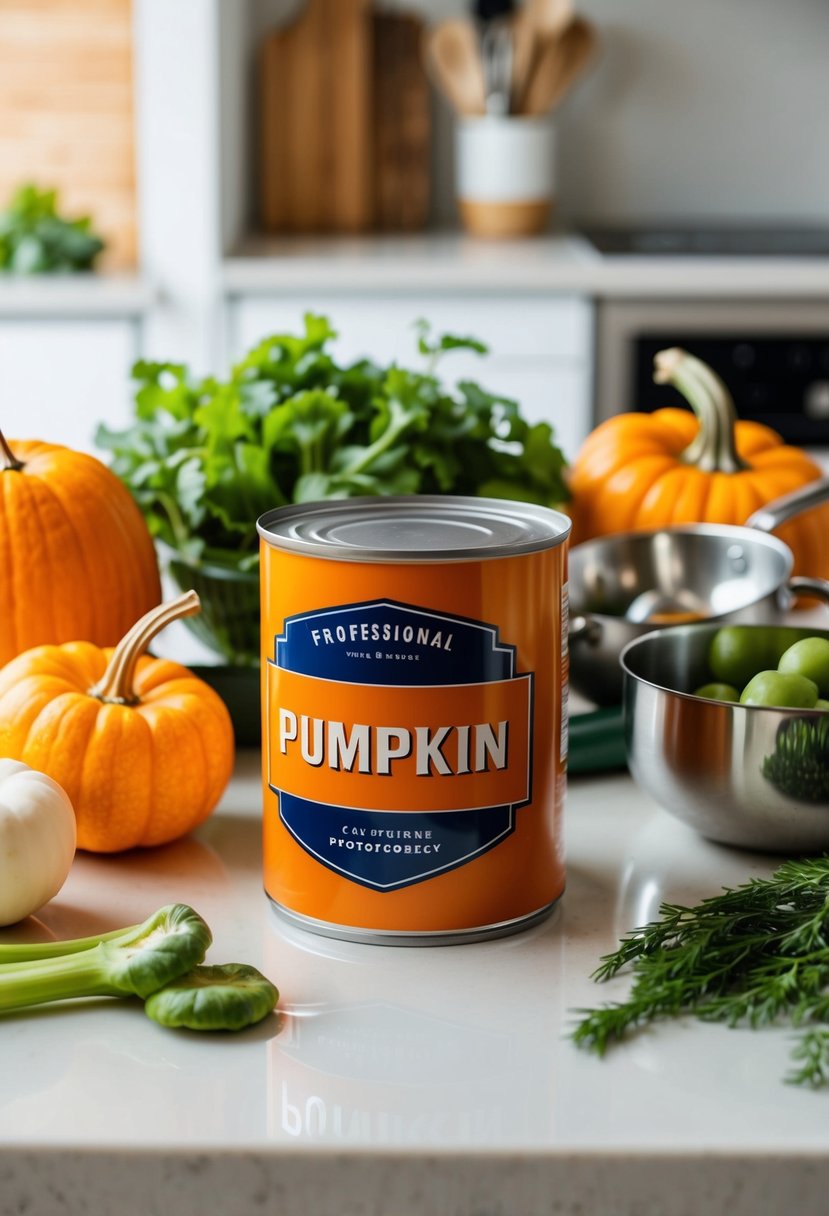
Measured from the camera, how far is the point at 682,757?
71 centimetres

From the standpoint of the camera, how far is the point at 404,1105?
0.51 m

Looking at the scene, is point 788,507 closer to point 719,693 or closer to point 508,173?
point 719,693

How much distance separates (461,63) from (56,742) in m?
2.71

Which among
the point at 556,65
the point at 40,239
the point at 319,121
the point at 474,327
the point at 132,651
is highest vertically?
the point at 556,65

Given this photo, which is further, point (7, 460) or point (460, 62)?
point (460, 62)

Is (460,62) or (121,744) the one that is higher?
(460,62)

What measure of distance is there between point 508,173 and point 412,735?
2.70m

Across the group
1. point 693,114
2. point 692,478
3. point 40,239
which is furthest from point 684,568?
point 693,114

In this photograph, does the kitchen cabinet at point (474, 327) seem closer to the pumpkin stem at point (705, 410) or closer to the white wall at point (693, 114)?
the white wall at point (693, 114)

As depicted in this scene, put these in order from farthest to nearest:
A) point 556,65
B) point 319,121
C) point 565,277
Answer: point 319,121 < point 556,65 < point 565,277

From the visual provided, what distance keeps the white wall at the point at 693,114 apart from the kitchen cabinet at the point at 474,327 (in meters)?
0.88

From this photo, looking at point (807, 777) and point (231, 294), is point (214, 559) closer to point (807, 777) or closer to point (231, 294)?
point (807, 777)

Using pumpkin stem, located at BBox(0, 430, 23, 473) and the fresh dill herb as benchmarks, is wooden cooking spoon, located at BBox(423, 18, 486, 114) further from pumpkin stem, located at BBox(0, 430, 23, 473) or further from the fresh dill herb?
the fresh dill herb

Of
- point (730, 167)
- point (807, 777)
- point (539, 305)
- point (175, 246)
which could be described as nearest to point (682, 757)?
point (807, 777)
